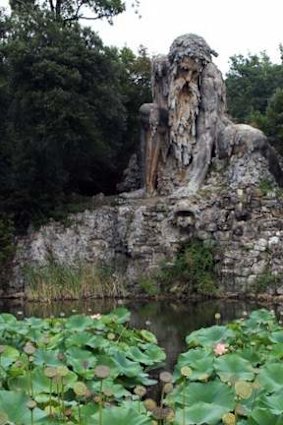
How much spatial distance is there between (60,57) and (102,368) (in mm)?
15459

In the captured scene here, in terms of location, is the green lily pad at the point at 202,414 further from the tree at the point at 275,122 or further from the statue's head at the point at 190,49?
the tree at the point at 275,122

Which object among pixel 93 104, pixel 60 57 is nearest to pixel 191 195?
pixel 93 104

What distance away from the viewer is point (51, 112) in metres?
17.5

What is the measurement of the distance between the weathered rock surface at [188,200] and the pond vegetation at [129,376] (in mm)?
10034

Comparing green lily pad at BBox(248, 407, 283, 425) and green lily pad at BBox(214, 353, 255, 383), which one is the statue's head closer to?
green lily pad at BBox(214, 353, 255, 383)

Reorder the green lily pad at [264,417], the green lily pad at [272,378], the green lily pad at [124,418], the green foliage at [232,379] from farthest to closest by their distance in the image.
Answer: the green lily pad at [272,378], the green foliage at [232,379], the green lily pad at [264,417], the green lily pad at [124,418]

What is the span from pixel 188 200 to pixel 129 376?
501 inches

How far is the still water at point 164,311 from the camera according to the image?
10687 millimetres

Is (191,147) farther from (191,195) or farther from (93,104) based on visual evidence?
(93,104)

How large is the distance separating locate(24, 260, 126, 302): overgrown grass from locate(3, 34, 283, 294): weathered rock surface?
35cm

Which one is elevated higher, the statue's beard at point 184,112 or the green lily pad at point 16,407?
the statue's beard at point 184,112

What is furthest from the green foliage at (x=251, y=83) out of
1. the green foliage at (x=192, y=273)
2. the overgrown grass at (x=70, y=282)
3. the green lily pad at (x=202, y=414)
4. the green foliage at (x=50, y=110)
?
the green lily pad at (x=202, y=414)

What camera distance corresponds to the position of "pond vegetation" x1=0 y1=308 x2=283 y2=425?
3270 millimetres

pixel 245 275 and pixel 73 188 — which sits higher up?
pixel 73 188
